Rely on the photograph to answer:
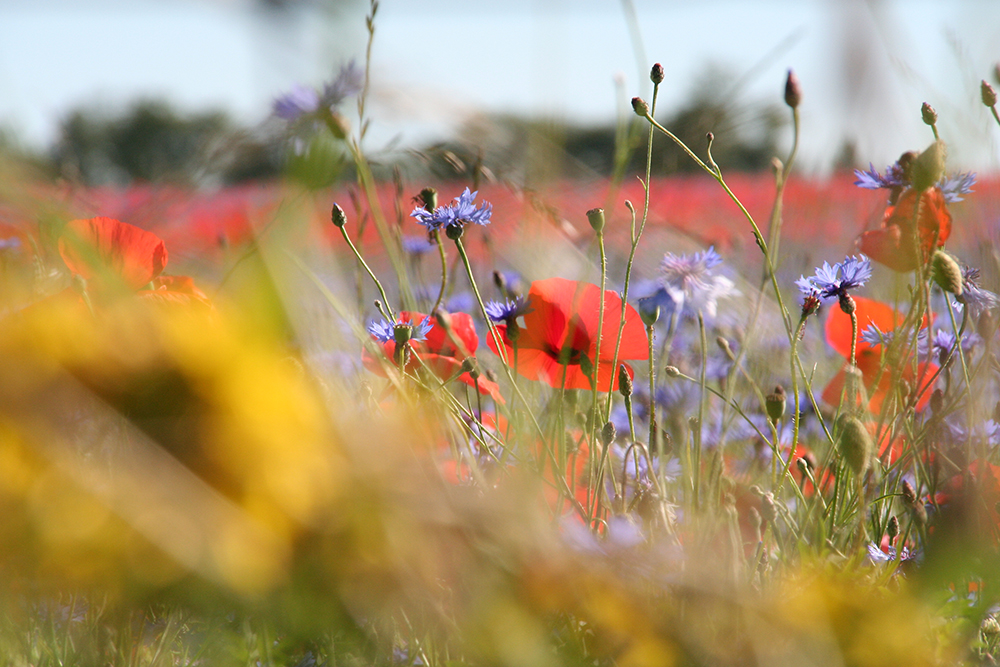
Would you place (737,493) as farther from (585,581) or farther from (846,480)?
(585,581)

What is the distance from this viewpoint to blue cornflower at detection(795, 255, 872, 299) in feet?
1.44

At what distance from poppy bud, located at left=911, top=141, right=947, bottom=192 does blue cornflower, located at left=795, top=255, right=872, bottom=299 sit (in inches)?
3.3

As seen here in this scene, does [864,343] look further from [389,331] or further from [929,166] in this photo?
[389,331]

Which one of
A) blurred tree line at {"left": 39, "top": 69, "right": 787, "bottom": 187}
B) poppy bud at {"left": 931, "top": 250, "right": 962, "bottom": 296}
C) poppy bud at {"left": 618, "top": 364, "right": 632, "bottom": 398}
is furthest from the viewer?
poppy bud at {"left": 618, "top": 364, "right": 632, "bottom": 398}

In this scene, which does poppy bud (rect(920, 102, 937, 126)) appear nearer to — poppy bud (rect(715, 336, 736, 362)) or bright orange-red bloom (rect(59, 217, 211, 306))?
poppy bud (rect(715, 336, 736, 362))

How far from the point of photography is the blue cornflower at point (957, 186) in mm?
417

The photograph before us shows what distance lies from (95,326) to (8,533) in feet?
0.19

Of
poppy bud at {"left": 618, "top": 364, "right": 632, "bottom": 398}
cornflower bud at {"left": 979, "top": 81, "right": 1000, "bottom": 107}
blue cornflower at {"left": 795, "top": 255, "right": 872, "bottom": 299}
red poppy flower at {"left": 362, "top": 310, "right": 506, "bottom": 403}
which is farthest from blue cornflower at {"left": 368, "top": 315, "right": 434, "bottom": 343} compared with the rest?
cornflower bud at {"left": 979, "top": 81, "right": 1000, "bottom": 107}

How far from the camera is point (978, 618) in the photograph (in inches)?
9.9

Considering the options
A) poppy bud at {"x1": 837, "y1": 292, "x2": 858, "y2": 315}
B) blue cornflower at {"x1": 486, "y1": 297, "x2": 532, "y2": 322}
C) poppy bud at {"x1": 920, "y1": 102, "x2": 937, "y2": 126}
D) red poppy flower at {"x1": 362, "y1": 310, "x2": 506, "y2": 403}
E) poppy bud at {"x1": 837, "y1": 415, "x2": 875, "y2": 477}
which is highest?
poppy bud at {"x1": 920, "y1": 102, "x2": 937, "y2": 126}

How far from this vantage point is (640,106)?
17.5 inches

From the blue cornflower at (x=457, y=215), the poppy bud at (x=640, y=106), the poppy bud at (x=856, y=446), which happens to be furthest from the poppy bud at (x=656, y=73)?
the poppy bud at (x=856, y=446)

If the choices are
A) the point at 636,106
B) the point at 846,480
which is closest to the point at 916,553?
the point at 846,480

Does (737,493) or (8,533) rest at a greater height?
(8,533)
